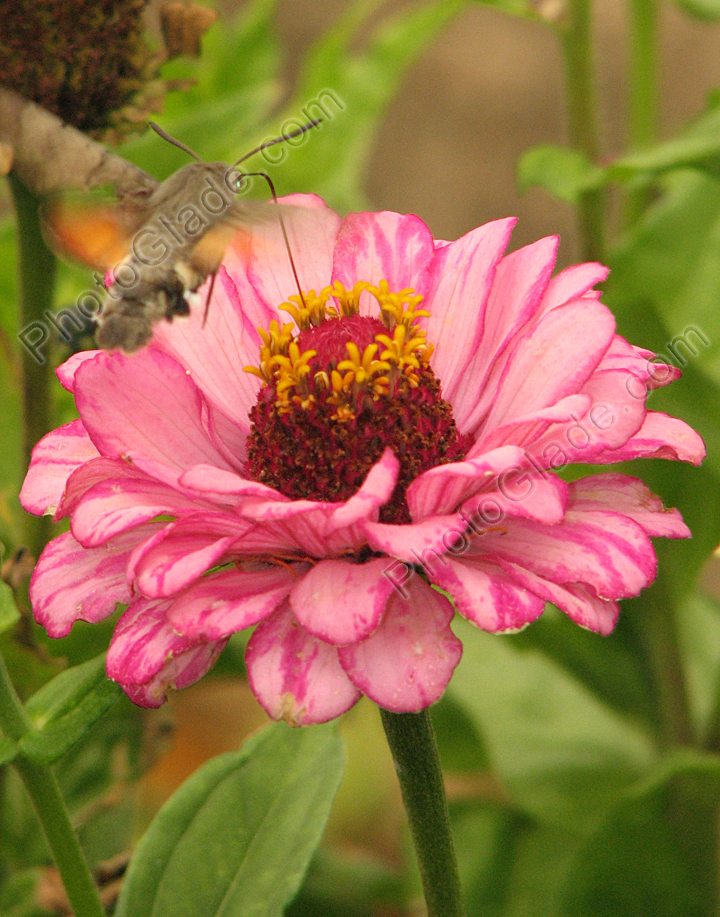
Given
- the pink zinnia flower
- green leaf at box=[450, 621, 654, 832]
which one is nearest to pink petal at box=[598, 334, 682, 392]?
the pink zinnia flower

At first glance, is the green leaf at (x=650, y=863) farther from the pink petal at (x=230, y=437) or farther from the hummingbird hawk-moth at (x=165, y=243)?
the hummingbird hawk-moth at (x=165, y=243)

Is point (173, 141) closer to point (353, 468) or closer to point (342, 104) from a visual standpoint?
point (353, 468)

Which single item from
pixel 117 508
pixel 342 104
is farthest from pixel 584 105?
pixel 117 508

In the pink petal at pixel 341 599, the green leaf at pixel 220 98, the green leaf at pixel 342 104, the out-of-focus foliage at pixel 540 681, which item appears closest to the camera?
the pink petal at pixel 341 599

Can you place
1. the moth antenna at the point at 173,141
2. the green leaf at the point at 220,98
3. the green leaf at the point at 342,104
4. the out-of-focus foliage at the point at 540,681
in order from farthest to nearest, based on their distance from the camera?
the green leaf at the point at 342,104, the green leaf at the point at 220,98, the out-of-focus foliage at the point at 540,681, the moth antenna at the point at 173,141

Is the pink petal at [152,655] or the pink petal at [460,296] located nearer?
the pink petal at [152,655]

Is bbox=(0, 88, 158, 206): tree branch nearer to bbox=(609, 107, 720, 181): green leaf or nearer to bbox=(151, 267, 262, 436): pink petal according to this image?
bbox=(151, 267, 262, 436): pink petal

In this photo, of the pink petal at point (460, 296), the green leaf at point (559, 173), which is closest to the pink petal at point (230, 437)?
the pink petal at point (460, 296)
